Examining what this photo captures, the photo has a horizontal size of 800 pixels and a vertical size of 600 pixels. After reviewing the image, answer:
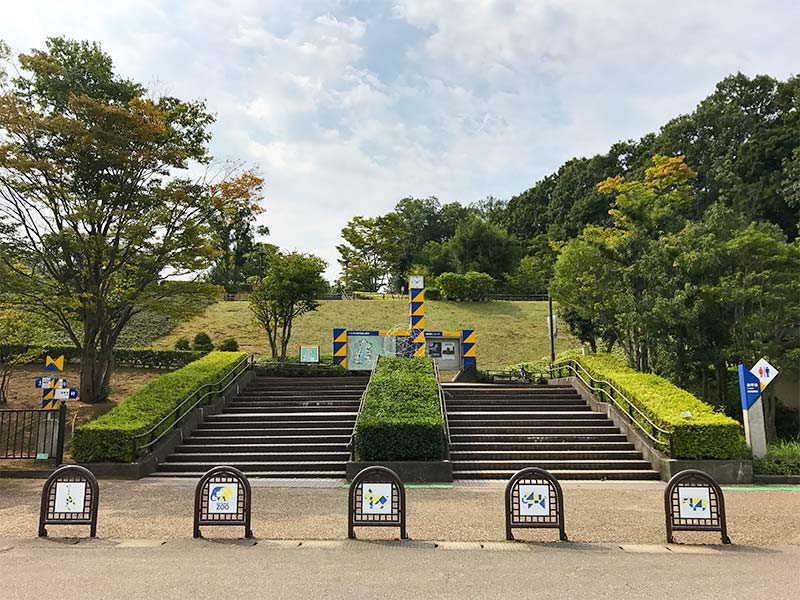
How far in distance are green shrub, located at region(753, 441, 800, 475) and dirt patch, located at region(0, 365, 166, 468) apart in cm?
1430

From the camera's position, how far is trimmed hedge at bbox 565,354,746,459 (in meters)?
10.2

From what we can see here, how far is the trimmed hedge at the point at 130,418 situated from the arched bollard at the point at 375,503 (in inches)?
264

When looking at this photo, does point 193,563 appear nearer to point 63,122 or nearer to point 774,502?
point 774,502

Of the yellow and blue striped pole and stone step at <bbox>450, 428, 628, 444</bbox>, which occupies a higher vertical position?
the yellow and blue striped pole

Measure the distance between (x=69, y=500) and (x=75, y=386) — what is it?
55.2 ft

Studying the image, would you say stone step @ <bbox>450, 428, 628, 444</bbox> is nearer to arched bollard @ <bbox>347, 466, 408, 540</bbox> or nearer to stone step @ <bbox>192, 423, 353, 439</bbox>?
stone step @ <bbox>192, 423, 353, 439</bbox>

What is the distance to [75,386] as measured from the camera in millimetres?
20781

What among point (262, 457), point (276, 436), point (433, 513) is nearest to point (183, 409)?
point (276, 436)

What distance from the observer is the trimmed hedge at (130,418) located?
423 inches

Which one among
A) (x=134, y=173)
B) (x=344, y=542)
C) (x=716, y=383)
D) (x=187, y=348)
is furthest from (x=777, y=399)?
(x=187, y=348)

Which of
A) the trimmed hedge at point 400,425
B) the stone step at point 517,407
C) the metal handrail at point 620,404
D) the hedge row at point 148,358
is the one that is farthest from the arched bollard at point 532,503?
the hedge row at point 148,358

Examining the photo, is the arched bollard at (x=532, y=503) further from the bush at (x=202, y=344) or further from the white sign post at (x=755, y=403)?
the bush at (x=202, y=344)

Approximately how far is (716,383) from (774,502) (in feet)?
27.0

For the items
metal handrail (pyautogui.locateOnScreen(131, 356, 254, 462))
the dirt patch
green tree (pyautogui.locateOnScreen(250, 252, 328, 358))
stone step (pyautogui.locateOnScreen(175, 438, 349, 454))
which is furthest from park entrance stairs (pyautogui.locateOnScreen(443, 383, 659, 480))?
green tree (pyautogui.locateOnScreen(250, 252, 328, 358))
